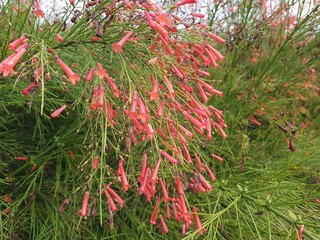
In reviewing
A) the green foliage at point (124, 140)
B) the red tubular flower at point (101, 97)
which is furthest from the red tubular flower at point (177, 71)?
the red tubular flower at point (101, 97)

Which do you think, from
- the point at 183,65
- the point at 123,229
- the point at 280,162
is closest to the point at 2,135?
the point at 123,229

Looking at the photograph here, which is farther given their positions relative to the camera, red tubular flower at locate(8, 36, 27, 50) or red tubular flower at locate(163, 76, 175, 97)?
red tubular flower at locate(163, 76, 175, 97)

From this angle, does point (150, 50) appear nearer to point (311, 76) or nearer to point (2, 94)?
point (2, 94)

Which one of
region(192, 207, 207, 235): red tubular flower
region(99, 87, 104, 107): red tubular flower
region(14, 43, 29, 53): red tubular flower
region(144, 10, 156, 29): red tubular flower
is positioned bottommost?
region(192, 207, 207, 235): red tubular flower

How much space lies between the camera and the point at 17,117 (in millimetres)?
3082

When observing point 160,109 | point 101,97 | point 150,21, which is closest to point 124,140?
point 160,109

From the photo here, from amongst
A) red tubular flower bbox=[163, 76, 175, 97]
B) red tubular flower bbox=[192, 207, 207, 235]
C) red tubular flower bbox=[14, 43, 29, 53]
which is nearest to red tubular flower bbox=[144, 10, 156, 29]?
red tubular flower bbox=[163, 76, 175, 97]

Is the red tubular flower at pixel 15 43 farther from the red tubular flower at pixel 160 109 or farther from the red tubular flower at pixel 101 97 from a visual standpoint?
the red tubular flower at pixel 160 109

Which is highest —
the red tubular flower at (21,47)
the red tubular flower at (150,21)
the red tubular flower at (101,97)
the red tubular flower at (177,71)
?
the red tubular flower at (150,21)

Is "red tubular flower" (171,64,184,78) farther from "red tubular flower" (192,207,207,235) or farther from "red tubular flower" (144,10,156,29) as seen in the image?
"red tubular flower" (192,207,207,235)

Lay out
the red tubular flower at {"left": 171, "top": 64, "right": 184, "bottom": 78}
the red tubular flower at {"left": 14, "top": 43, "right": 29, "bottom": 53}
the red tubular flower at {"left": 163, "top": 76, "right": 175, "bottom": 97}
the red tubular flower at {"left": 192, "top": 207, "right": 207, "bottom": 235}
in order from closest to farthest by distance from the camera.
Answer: the red tubular flower at {"left": 14, "top": 43, "right": 29, "bottom": 53}
the red tubular flower at {"left": 163, "top": 76, "right": 175, "bottom": 97}
the red tubular flower at {"left": 171, "top": 64, "right": 184, "bottom": 78}
the red tubular flower at {"left": 192, "top": 207, "right": 207, "bottom": 235}

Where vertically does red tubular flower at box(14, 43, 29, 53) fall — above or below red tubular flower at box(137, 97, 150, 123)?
above

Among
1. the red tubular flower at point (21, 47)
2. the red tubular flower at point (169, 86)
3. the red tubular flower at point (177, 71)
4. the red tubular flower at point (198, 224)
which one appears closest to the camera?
the red tubular flower at point (21, 47)

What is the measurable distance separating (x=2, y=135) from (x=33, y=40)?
1054mm
